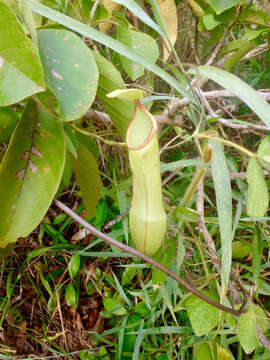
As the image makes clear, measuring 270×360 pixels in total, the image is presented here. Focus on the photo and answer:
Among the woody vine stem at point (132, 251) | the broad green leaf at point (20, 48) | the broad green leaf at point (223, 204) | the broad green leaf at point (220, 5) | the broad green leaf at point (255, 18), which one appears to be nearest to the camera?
the broad green leaf at point (20, 48)

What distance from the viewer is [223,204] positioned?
0.51 m

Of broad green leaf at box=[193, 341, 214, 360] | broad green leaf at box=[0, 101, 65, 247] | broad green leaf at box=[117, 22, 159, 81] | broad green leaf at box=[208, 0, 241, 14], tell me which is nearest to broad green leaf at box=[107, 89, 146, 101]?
broad green leaf at box=[0, 101, 65, 247]

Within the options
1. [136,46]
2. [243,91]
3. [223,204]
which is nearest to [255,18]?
[136,46]

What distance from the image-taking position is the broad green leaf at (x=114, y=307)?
44.4 inches

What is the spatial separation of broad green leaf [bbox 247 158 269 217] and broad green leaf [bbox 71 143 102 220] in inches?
12.0

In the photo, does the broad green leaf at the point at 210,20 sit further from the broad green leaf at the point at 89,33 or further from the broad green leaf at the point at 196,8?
the broad green leaf at the point at 89,33

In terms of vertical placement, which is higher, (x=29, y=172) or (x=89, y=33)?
(x=89, y=33)

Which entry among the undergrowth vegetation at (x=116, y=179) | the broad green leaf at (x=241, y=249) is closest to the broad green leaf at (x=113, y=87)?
the undergrowth vegetation at (x=116, y=179)

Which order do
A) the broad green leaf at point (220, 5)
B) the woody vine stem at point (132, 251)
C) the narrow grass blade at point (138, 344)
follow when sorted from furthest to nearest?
1. the narrow grass blade at point (138, 344)
2. the broad green leaf at point (220, 5)
3. the woody vine stem at point (132, 251)

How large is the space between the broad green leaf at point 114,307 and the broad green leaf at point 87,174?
1.68 ft

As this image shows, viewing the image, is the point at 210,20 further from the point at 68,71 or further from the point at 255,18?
the point at 68,71

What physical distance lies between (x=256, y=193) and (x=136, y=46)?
0.39 meters

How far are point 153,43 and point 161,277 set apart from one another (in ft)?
1.44

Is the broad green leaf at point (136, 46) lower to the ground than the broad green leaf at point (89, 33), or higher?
lower
